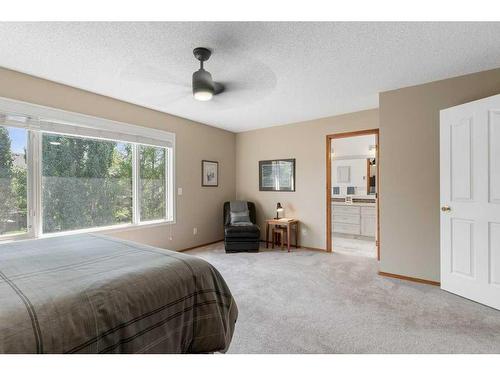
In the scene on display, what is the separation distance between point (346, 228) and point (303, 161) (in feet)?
7.34

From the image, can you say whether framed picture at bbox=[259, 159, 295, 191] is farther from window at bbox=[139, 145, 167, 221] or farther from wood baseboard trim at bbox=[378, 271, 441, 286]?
wood baseboard trim at bbox=[378, 271, 441, 286]

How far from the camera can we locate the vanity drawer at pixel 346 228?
5.80m

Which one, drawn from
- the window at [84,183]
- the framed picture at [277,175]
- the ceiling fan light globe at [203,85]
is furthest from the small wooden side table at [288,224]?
the ceiling fan light globe at [203,85]

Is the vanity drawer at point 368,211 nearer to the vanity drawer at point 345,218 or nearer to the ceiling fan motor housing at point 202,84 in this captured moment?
the vanity drawer at point 345,218

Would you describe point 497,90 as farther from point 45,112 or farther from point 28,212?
point 28,212

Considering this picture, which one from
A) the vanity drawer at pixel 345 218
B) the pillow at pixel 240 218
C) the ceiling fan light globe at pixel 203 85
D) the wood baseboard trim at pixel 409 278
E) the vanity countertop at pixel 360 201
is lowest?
the wood baseboard trim at pixel 409 278

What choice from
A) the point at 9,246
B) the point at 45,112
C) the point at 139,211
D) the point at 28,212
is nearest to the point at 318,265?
the point at 139,211

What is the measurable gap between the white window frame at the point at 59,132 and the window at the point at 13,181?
4 cm

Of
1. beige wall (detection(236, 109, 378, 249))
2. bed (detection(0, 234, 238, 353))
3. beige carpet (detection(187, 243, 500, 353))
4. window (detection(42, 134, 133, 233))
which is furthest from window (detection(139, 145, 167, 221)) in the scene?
bed (detection(0, 234, 238, 353))

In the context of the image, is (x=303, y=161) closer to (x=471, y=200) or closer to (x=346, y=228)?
(x=346, y=228)

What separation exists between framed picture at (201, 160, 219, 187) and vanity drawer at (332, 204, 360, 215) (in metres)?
2.99

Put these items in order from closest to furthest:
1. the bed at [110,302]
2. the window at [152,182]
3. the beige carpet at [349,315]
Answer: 1. the bed at [110,302]
2. the beige carpet at [349,315]
3. the window at [152,182]

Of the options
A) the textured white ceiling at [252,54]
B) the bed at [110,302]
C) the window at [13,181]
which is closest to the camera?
the bed at [110,302]

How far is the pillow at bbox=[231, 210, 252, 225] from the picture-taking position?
15.8 ft
